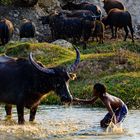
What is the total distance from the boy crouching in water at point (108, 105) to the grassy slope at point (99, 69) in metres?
3.23

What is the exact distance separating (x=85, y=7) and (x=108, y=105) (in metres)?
20.1

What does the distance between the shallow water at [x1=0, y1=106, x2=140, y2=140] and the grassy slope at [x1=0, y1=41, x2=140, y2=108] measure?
1553mm

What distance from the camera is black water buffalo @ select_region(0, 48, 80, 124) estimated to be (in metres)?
13.0

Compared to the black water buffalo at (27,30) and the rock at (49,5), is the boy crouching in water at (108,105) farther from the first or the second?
the rock at (49,5)

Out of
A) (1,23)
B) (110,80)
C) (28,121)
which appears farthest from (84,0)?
(28,121)

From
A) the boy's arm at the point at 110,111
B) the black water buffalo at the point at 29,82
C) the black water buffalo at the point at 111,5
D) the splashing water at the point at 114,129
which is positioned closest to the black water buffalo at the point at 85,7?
the black water buffalo at the point at 111,5

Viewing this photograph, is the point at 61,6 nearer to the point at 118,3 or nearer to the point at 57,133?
the point at 118,3

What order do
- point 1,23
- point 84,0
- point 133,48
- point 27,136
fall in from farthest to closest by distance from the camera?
point 84,0 < point 1,23 < point 133,48 < point 27,136

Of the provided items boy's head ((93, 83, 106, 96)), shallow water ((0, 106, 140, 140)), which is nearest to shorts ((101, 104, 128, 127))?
shallow water ((0, 106, 140, 140))

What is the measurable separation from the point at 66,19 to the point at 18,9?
419cm

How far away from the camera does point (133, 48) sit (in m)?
26.5

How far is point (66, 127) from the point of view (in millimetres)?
13008

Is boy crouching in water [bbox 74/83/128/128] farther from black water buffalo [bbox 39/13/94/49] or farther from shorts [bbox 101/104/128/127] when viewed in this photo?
black water buffalo [bbox 39/13/94/49]

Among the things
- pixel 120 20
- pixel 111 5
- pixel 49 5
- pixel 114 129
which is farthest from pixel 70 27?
pixel 114 129
